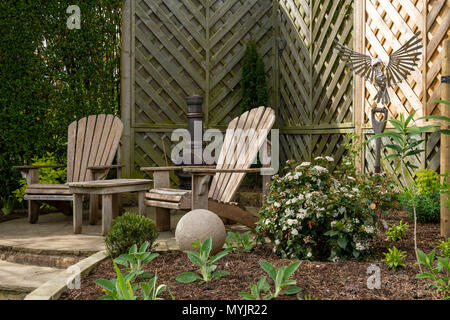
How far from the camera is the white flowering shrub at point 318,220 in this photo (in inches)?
92.2

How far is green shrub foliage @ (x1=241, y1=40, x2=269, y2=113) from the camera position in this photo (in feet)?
18.1

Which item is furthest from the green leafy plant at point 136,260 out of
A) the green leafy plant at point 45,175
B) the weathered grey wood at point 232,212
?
the green leafy plant at point 45,175

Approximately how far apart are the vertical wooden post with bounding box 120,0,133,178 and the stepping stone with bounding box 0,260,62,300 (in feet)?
7.68

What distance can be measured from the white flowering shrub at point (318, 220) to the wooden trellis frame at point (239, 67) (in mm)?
1917

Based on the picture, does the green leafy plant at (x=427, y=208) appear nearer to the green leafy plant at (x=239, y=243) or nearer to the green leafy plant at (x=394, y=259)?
the green leafy plant at (x=394, y=259)

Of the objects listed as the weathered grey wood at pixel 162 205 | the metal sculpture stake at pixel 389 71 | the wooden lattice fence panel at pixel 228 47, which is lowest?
the weathered grey wood at pixel 162 205

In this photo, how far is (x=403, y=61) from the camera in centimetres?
367

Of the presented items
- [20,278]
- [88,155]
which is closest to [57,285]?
[20,278]

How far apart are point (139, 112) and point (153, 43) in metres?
0.84

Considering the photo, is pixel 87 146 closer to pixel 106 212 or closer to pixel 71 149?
pixel 71 149

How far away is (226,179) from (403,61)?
172cm

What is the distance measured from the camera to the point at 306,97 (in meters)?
5.32
